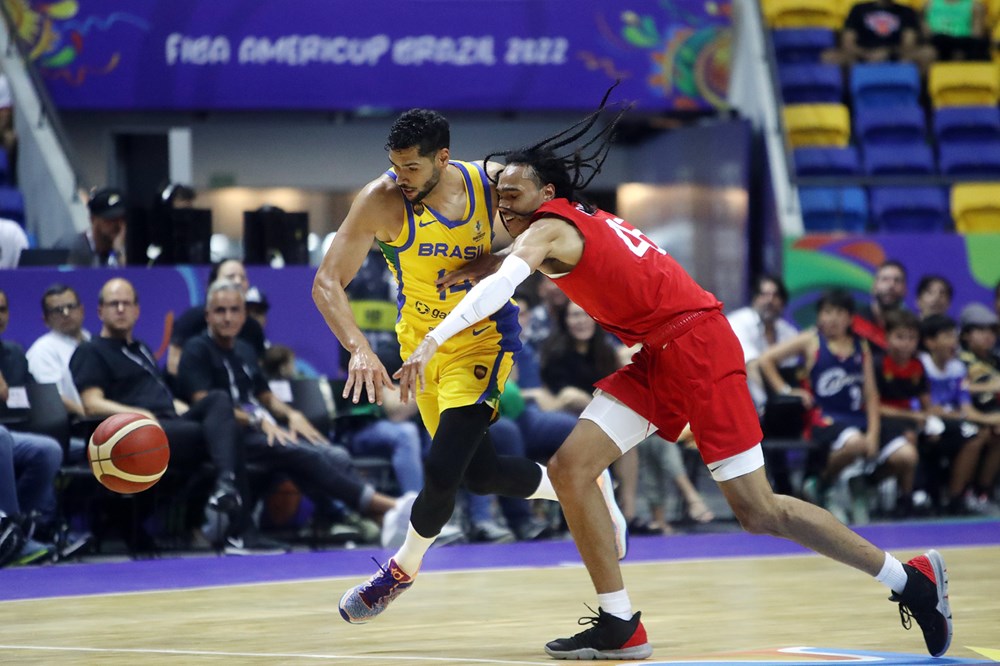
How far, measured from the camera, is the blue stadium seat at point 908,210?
12.4 metres

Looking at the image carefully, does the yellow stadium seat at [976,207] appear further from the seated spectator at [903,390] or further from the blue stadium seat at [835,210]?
the seated spectator at [903,390]

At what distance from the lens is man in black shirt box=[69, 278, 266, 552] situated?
793cm

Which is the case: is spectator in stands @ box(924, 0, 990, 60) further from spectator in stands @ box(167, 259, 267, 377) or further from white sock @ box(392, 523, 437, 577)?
white sock @ box(392, 523, 437, 577)

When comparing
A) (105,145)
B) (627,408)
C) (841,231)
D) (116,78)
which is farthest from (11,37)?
(627,408)

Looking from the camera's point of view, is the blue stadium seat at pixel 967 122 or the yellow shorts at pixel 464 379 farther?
the blue stadium seat at pixel 967 122

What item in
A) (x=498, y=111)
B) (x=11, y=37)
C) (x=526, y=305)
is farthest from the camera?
(x=498, y=111)

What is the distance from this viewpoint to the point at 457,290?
543 cm

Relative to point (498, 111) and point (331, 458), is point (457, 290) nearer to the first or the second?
point (331, 458)

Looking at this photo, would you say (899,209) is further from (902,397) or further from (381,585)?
(381,585)

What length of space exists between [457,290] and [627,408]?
35.4 inches

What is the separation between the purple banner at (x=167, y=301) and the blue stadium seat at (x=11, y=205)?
2.44 meters

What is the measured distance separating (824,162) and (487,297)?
8791mm

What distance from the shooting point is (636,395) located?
4.86 metres

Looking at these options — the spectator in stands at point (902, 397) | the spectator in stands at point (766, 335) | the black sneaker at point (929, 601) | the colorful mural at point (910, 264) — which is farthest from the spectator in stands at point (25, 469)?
the colorful mural at point (910, 264)
